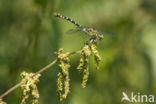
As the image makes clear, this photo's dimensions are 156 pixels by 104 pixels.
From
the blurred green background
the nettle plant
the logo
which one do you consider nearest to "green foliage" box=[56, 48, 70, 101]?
the nettle plant

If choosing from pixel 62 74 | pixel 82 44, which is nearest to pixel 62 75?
pixel 62 74

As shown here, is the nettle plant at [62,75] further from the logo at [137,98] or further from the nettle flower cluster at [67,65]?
the logo at [137,98]

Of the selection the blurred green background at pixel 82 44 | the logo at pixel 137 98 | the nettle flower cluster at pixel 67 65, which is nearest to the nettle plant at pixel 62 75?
the nettle flower cluster at pixel 67 65

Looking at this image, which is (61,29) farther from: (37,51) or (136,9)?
(136,9)

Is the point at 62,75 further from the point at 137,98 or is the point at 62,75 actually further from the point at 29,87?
the point at 137,98

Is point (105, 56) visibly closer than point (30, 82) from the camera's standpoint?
No

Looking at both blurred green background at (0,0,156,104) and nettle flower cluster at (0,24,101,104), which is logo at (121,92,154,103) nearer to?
blurred green background at (0,0,156,104)

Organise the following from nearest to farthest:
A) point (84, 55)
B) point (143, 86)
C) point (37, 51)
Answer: point (84, 55), point (37, 51), point (143, 86)

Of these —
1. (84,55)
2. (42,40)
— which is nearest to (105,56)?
(42,40)

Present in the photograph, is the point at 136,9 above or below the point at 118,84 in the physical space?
above
